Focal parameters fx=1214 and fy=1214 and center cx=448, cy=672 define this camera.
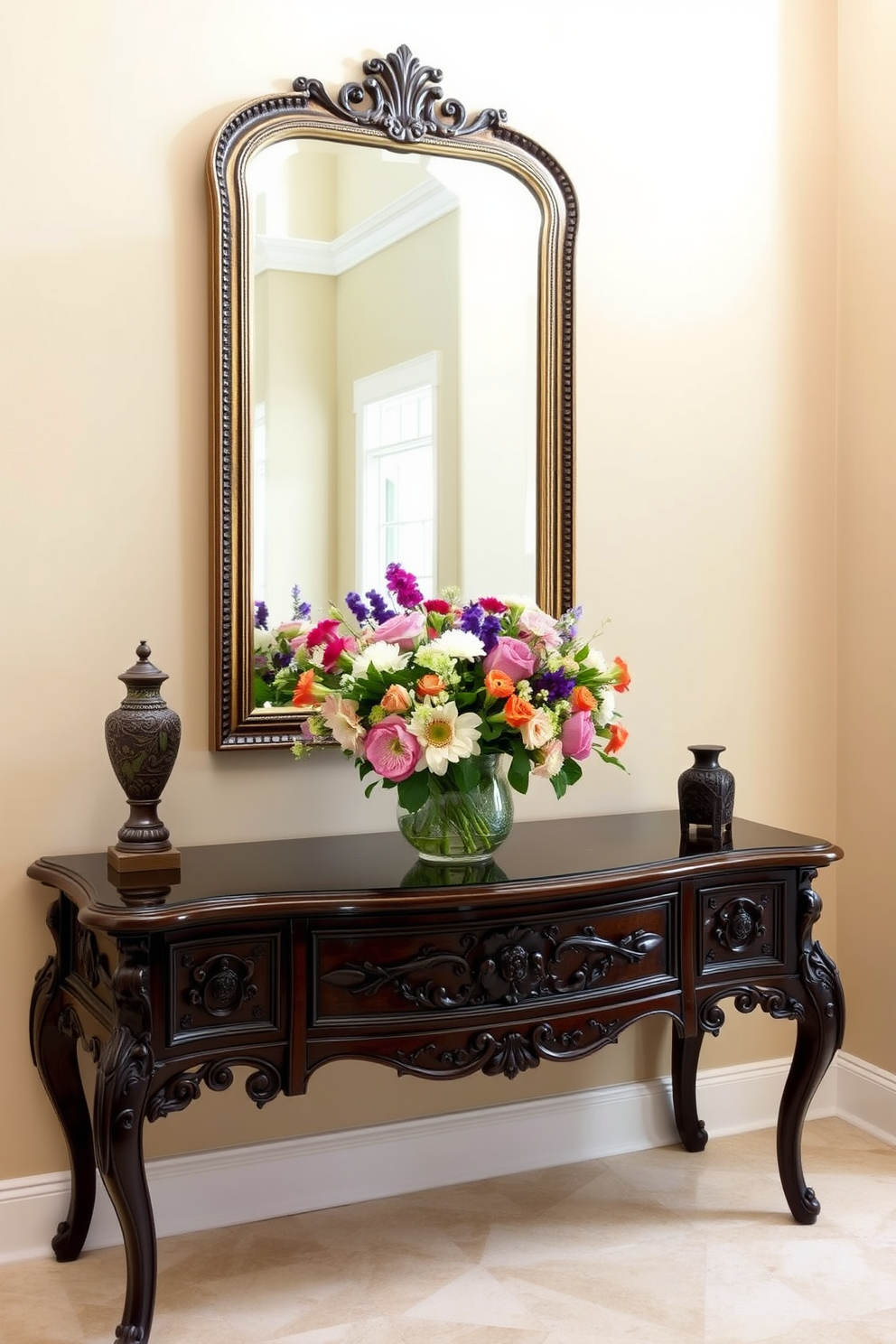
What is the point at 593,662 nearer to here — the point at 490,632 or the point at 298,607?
the point at 490,632

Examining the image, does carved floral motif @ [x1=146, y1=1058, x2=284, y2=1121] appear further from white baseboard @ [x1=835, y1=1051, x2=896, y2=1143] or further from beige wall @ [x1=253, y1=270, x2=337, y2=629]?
white baseboard @ [x1=835, y1=1051, x2=896, y2=1143]

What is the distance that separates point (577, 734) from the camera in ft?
7.22

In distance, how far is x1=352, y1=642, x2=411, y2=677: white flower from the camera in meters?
2.14

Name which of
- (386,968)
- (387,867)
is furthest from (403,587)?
(386,968)

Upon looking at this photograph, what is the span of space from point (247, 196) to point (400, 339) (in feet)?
1.36

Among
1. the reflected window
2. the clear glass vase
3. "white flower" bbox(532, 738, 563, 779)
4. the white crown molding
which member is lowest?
the clear glass vase

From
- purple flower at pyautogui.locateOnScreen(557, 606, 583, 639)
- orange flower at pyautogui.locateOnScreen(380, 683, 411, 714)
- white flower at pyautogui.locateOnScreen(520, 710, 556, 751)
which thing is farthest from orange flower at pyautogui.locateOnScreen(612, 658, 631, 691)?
orange flower at pyautogui.locateOnScreen(380, 683, 411, 714)

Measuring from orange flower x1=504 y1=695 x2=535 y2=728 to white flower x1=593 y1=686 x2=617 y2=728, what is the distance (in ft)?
0.65

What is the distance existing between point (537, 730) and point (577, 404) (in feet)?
3.29

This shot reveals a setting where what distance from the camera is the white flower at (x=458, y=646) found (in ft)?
6.97

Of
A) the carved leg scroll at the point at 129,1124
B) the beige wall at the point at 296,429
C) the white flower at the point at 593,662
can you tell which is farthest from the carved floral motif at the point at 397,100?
the carved leg scroll at the point at 129,1124

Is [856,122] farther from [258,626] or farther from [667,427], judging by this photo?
[258,626]

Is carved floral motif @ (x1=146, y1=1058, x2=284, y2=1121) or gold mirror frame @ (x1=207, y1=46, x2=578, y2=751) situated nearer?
carved floral motif @ (x1=146, y1=1058, x2=284, y2=1121)

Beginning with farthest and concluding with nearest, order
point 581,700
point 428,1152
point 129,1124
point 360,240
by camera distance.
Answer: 1. point 428,1152
2. point 360,240
3. point 581,700
4. point 129,1124
